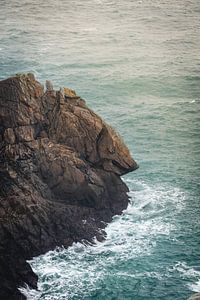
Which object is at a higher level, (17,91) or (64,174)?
(17,91)

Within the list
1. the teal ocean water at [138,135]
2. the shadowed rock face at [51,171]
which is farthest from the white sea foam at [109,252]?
the shadowed rock face at [51,171]

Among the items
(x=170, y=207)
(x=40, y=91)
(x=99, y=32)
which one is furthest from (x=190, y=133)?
(x=99, y=32)

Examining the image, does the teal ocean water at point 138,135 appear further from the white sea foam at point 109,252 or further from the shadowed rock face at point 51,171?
the shadowed rock face at point 51,171

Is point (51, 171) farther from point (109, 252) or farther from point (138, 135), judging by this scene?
point (138, 135)

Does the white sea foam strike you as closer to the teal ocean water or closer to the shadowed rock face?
the teal ocean water

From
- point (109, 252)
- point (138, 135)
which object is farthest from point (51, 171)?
point (138, 135)

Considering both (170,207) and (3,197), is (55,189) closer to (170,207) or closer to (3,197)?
(3,197)
